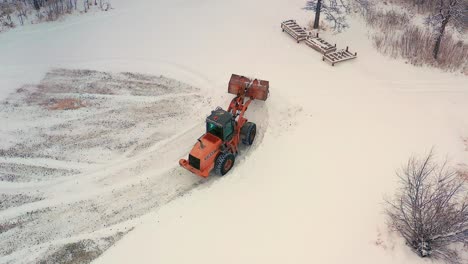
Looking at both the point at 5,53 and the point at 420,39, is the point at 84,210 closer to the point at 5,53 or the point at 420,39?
the point at 5,53

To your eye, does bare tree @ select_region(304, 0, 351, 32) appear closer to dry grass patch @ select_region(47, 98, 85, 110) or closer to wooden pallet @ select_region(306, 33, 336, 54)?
wooden pallet @ select_region(306, 33, 336, 54)

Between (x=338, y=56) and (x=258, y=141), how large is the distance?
24.9 feet

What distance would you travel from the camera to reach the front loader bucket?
55.1 ft

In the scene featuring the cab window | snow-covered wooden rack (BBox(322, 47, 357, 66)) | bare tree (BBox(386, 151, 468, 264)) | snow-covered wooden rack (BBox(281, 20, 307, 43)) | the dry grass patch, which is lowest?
bare tree (BBox(386, 151, 468, 264))

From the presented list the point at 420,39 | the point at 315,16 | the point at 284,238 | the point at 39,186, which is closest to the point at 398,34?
the point at 420,39

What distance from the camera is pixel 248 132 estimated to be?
1511 cm

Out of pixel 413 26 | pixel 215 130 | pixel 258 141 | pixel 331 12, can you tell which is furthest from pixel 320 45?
pixel 215 130

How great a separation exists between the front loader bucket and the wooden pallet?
17.9 feet

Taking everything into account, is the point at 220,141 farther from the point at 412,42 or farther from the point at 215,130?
the point at 412,42

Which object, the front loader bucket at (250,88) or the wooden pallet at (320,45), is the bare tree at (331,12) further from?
the front loader bucket at (250,88)

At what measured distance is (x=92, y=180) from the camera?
1433 cm

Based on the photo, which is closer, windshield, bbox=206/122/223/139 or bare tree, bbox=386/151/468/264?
bare tree, bbox=386/151/468/264

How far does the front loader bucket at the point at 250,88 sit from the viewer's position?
55.1 ft

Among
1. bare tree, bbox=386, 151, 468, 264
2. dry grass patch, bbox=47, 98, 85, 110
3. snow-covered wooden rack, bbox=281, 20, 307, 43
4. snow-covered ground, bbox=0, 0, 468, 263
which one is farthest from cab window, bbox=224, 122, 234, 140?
snow-covered wooden rack, bbox=281, 20, 307, 43
